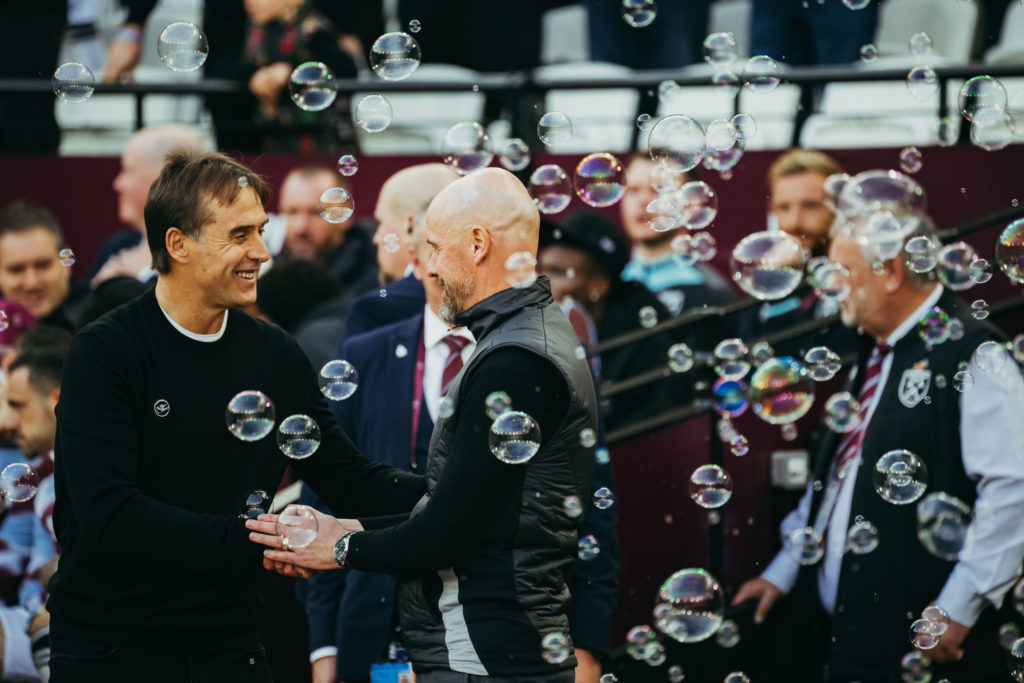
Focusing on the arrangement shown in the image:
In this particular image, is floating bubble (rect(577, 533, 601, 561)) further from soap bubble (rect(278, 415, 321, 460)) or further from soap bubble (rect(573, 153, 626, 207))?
soap bubble (rect(573, 153, 626, 207))

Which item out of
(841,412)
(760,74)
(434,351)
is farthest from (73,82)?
(841,412)

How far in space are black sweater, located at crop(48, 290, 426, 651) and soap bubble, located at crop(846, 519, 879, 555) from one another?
6.09 feet

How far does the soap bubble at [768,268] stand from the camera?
4.13 meters

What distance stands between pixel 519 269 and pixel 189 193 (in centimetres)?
89

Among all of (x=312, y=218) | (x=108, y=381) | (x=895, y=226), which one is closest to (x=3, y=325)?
(x=108, y=381)

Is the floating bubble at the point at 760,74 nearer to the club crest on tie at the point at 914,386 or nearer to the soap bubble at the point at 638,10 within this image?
the soap bubble at the point at 638,10

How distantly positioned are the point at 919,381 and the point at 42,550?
9.74 feet

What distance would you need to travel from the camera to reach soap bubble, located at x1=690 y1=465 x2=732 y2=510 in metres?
3.92

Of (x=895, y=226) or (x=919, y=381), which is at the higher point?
(x=895, y=226)

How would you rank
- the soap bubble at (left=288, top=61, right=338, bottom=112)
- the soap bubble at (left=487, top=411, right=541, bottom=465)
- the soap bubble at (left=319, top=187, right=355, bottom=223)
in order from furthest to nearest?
the soap bubble at (left=288, top=61, right=338, bottom=112) → the soap bubble at (left=319, top=187, right=355, bottom=223) → the soap bubble at (left=487, top=411, right=541, bottom=465)

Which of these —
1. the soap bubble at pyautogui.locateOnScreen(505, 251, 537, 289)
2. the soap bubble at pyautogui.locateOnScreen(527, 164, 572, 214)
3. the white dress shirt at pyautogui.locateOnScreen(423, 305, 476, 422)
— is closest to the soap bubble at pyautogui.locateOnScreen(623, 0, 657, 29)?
the soap bubble at pyautogui.locateOnScreen(527, 164, 572, 214)

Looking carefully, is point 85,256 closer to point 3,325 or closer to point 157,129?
point 157,129

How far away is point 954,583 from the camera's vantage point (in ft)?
12.0

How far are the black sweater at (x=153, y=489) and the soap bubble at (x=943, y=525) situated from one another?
74.8 inches
